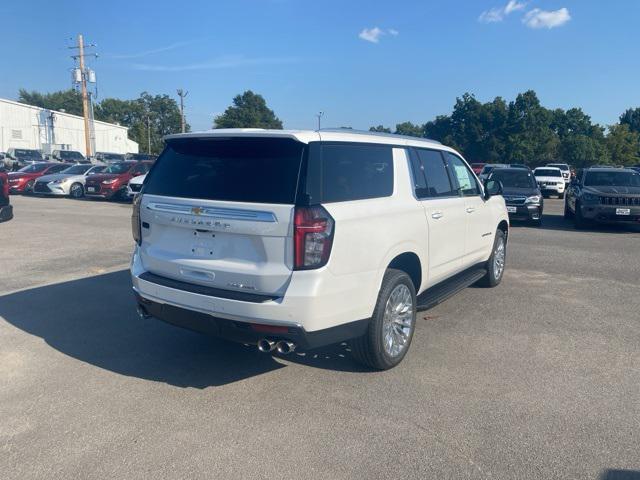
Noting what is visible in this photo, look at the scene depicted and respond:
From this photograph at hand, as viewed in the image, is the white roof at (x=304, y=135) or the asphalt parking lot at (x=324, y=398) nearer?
the asphalt parking lot at (x=324, y=398)

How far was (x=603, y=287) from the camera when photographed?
24.6 ft

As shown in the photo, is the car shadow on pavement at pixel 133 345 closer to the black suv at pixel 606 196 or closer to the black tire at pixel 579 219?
the black suv at pixel 606 196

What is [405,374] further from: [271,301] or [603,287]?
[603,287]

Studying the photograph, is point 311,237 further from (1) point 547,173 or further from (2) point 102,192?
(1) point 547,173

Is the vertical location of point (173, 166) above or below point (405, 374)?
above

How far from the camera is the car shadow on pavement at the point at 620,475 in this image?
304 cm

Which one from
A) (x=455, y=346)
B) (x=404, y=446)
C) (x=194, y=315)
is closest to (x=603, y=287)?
(x=455, y=346)

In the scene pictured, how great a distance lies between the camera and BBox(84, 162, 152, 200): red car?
21.2 m

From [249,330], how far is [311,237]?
2.60ft

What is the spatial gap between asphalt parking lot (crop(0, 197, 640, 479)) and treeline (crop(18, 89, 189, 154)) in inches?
4385

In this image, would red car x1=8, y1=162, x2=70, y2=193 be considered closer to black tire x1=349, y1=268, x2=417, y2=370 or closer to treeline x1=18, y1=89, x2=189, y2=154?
black tire x1=349, y1=268, x2=417, y2=370

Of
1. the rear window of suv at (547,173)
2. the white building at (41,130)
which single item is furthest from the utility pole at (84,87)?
the rear window of suv at (547,173)

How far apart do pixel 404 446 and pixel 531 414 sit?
3.42ft

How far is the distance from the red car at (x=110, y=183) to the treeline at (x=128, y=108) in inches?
3652
